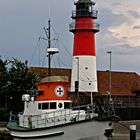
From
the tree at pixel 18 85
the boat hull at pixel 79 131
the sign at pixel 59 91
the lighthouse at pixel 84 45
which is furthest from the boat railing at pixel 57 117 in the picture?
the lighthouse at pixel 84 45

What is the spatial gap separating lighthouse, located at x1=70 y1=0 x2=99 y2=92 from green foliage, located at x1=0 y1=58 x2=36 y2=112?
6.63m

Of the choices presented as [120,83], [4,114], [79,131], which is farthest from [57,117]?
[120,83]

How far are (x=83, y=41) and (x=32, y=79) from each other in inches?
340

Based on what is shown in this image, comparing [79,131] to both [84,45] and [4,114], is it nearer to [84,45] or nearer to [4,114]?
[4,114]

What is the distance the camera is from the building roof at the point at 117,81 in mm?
75812

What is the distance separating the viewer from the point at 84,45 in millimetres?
63281

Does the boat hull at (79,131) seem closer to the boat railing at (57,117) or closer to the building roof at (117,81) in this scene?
the boat railing at (57,117)

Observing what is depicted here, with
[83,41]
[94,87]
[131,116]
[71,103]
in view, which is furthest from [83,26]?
[71,103]

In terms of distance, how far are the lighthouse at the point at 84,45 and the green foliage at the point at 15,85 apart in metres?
6.63

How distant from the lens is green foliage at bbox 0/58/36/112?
190 ft

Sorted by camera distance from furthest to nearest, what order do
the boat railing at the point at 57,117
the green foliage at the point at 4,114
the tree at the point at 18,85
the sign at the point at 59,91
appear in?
the tree at the point at 18,85, the green foliage at the point at 4,114, the sign at the point at 59,91, the boat railing at the point at 57,117

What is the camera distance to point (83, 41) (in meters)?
63.5

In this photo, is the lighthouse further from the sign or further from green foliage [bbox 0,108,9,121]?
the sign

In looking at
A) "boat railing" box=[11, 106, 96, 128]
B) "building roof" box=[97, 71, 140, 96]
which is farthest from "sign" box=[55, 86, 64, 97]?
"building roof" box=[97, 71, 140, 96]
